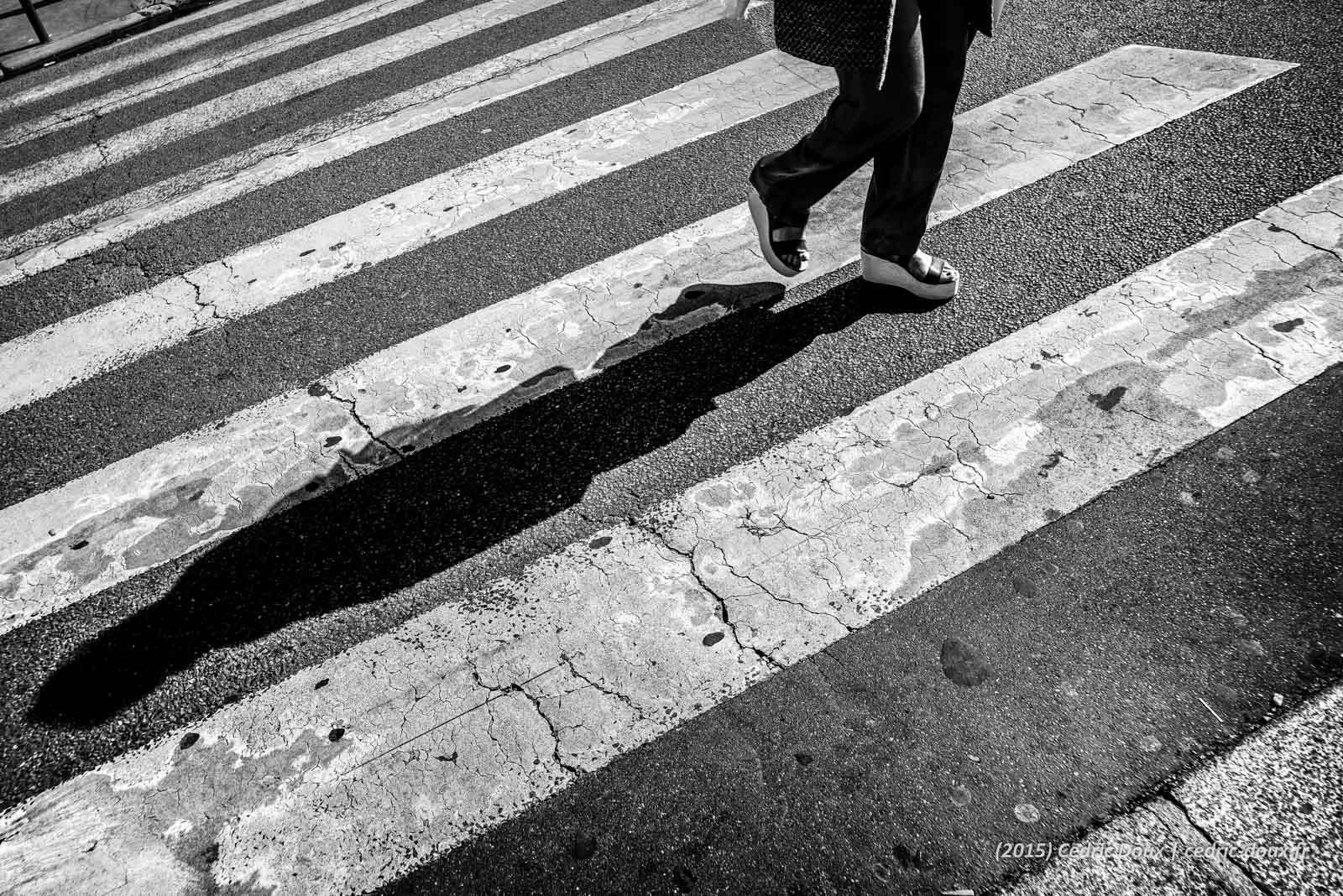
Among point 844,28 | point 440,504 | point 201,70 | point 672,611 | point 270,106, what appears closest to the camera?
point 672,611

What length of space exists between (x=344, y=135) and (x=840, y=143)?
325cm

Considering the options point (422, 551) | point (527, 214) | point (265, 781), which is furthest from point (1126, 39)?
point (265, 781)

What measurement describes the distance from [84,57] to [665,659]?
27.9 ft

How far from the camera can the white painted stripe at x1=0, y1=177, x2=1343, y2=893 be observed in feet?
6.69

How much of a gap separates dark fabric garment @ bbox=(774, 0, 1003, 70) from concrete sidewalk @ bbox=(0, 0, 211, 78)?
802 cm

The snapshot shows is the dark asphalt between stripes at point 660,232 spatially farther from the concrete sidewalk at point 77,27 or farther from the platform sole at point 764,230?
the concrete sidewalk at point 77,27

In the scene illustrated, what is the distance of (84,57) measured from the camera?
26.5 ft

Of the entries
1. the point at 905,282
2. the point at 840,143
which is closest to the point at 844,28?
the point at 840,143

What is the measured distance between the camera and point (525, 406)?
3.06 m

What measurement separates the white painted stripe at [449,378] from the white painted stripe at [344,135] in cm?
200

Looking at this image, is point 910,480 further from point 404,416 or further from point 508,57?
point 508,57

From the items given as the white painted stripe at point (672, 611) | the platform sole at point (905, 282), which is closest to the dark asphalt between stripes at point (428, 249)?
the platform sole at point (905, 282)

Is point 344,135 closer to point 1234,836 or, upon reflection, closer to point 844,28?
point 844,28

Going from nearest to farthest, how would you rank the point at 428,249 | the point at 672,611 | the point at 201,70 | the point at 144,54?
the point at 672,611, the point at 428,249, the point at 201,70, the point at 144,54
